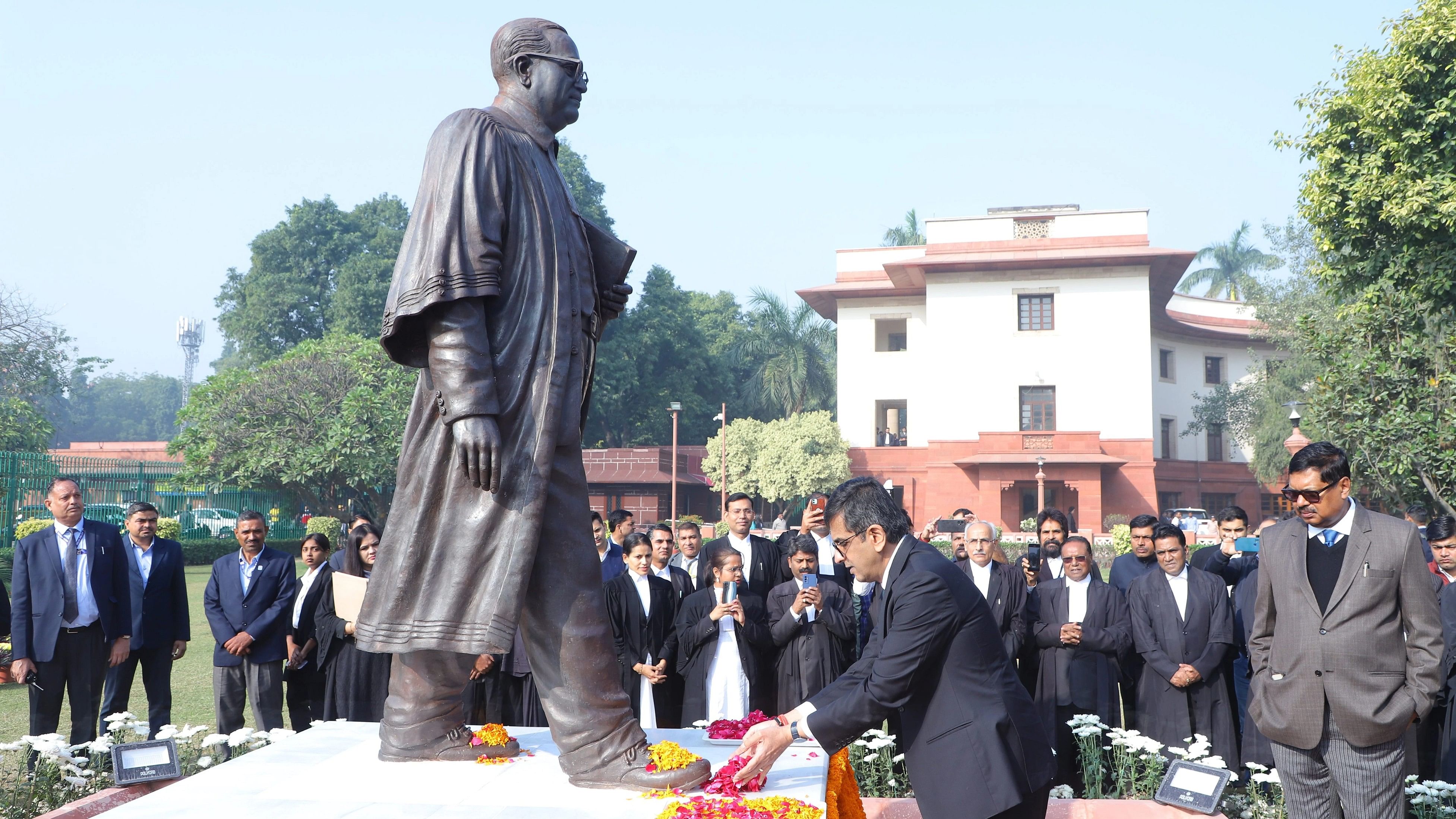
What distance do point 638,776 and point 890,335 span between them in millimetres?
35171

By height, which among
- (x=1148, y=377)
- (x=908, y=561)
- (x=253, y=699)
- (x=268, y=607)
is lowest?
(x=253, y=699)

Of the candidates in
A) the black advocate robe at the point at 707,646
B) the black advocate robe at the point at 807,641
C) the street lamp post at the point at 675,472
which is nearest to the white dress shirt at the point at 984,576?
the black advocate robe at the point at 807,641

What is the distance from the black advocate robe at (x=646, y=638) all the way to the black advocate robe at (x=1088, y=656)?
212cm

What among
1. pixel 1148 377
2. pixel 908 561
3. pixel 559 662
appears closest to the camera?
pixel 908 561

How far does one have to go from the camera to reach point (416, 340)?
11.8ft

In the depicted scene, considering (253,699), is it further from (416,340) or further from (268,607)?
(416,340)

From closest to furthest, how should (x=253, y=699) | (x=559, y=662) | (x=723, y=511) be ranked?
(x=559, y=662), (x=253, y=699), (x=723, y=511)

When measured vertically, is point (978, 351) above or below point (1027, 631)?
above

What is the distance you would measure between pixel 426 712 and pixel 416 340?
120cm

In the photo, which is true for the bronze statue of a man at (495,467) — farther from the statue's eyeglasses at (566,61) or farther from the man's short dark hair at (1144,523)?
the man's short dark hair at (1144,523)

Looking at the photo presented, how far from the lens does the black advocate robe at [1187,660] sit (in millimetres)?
6129

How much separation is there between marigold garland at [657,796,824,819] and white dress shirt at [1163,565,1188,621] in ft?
12.4

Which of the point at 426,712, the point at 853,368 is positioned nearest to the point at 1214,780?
the point at 426,712

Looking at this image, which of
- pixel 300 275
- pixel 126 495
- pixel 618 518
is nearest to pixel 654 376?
pixel 300 275
